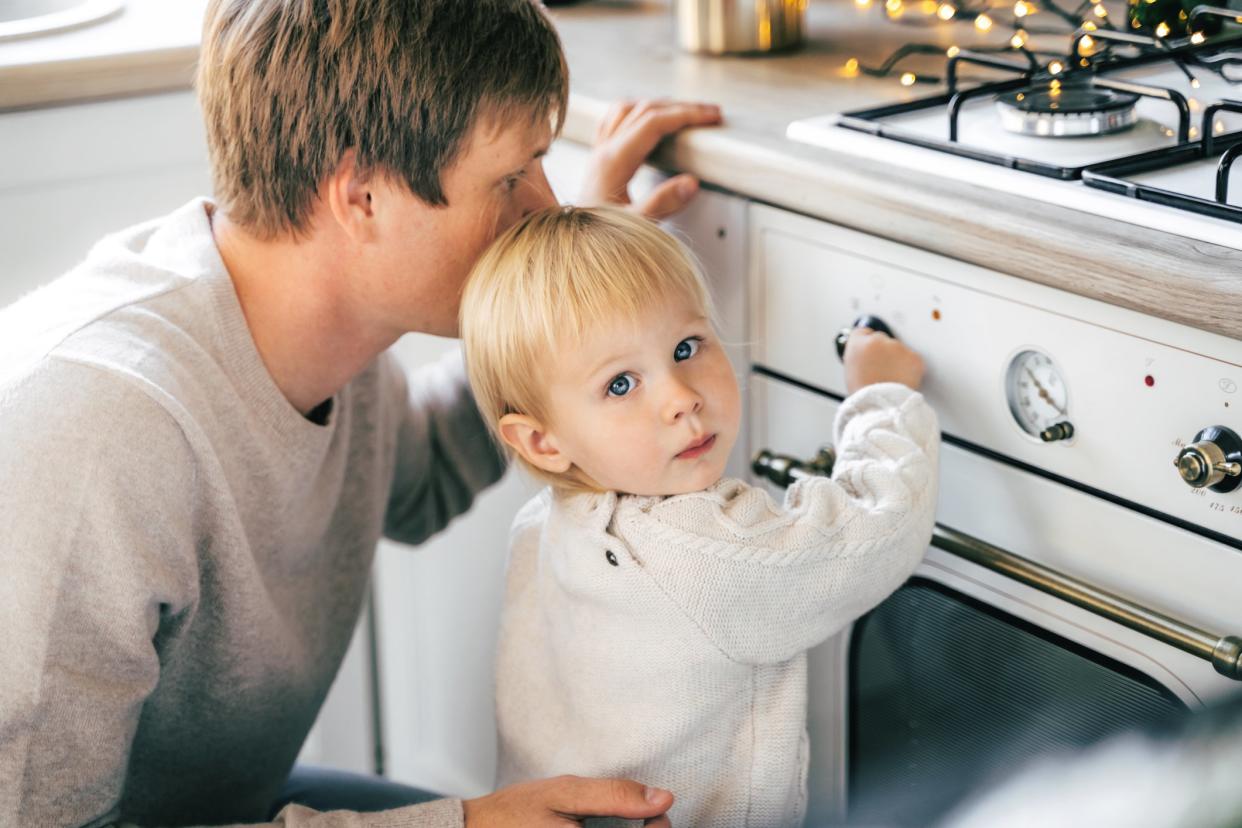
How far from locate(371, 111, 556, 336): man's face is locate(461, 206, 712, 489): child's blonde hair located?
0.13 ft

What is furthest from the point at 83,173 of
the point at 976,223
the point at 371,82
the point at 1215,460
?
the point at 1215,460

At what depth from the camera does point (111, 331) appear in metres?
0.93

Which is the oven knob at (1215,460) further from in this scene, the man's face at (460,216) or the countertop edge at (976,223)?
the man's face at (460,216)

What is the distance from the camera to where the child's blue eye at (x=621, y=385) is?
92cm

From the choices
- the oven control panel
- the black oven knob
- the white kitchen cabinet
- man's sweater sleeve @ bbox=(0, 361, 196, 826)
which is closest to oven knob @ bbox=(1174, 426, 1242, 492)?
the oven control panel

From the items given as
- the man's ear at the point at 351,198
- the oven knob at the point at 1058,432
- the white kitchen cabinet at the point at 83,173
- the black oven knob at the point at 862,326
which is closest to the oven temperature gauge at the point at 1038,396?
the oven knob at the point at 1058,432

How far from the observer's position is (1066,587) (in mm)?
902

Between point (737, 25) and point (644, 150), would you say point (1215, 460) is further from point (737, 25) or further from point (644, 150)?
point (737, 25)

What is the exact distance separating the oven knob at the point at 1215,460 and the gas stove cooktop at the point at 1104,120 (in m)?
0.12

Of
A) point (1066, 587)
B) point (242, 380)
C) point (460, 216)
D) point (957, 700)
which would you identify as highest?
point (460, 216)

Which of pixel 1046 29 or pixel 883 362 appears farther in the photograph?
pixel 1046 29

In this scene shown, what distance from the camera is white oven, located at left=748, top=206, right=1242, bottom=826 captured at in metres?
0.84

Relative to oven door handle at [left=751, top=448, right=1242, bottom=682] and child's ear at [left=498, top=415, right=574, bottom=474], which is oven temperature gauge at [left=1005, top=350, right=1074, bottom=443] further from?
child's ear at [left=498, top=415, right=574, bottom=474]

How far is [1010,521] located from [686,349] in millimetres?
245
